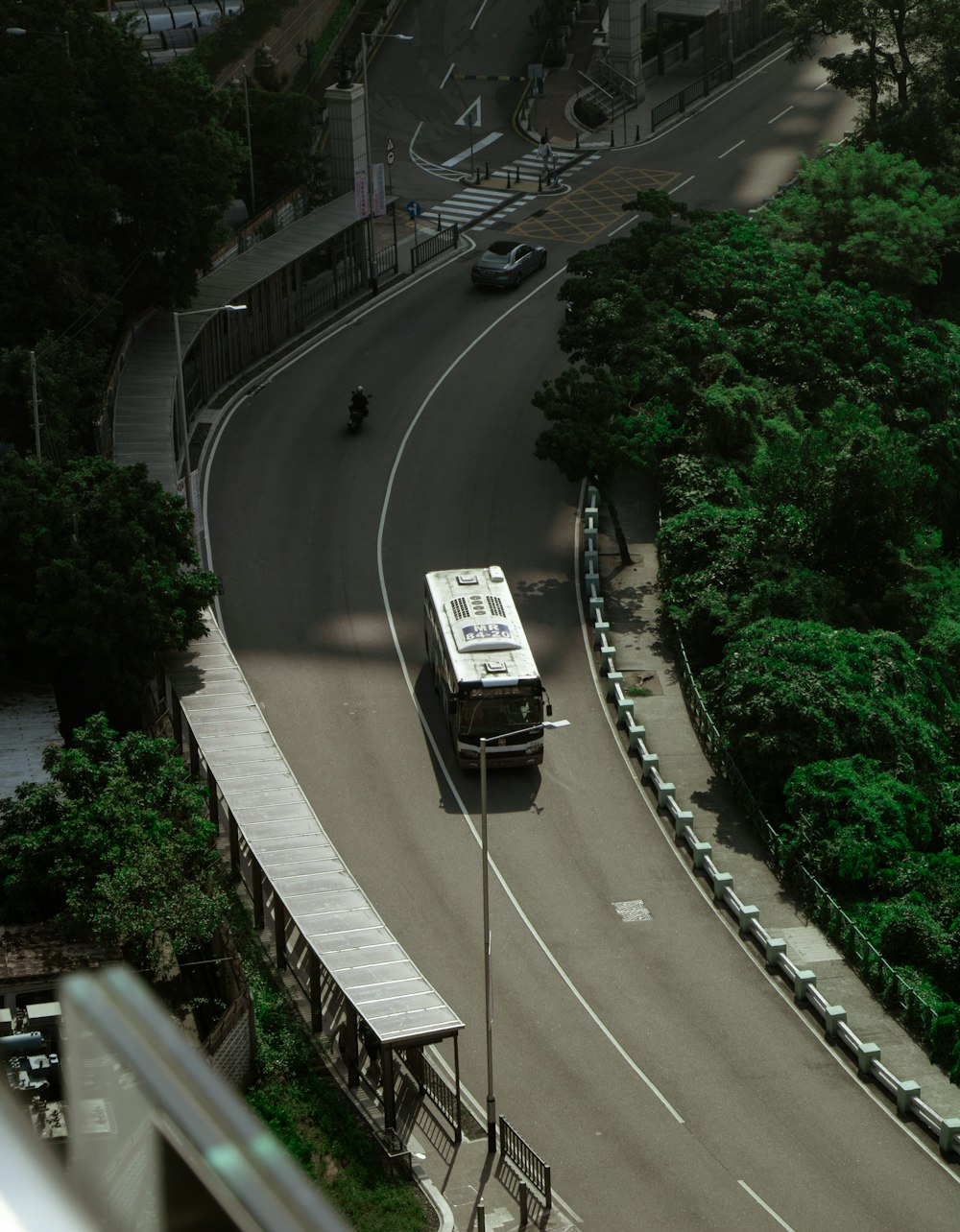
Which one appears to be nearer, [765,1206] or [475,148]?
[765,1206]

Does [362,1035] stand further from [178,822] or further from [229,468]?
[229,468]

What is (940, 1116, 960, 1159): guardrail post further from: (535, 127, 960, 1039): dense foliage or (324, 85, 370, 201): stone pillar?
(324, 85, 370, 201): stone pillar

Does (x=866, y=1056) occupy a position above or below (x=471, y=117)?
below

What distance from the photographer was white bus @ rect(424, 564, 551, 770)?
4300 centimetres

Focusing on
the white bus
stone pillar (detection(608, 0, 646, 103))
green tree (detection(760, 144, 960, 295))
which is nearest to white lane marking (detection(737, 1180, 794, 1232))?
the white bus

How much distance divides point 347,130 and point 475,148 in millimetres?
15476

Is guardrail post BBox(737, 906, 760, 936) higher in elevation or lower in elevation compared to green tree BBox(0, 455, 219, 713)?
lower

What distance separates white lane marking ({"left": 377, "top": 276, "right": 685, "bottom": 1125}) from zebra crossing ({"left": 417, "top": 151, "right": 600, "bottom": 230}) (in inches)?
327

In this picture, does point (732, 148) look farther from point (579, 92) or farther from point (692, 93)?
point (579, 92)

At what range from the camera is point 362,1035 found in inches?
1371

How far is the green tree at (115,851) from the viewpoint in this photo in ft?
114

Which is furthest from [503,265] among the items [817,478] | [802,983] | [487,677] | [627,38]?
[802,983]

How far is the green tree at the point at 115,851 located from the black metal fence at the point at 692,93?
57921 mm

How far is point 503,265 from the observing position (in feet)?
231
